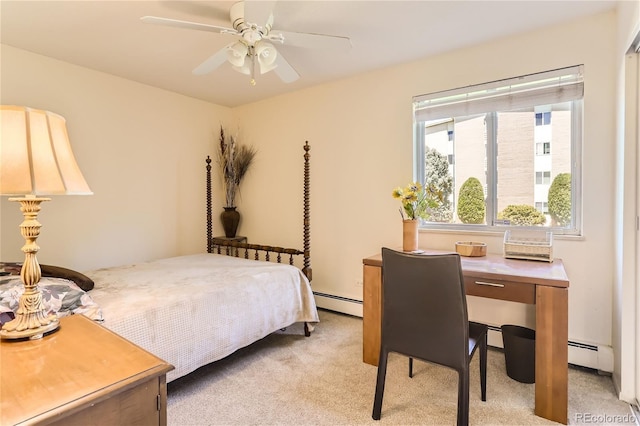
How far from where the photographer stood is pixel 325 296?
3.58m

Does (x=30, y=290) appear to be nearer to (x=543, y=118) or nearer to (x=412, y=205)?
(x=412, y=205)

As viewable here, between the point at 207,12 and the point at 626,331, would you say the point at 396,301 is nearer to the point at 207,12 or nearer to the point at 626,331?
the point at 626,331

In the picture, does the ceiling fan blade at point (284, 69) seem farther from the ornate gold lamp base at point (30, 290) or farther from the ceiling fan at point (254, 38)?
the ornate gold lamp base at point (30, 290)

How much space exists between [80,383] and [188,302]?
1.20 m

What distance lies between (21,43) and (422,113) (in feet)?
10.8

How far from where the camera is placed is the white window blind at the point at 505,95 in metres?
2.33

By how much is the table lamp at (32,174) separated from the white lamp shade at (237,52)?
1170 mm

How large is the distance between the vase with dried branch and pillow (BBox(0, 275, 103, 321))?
232cm

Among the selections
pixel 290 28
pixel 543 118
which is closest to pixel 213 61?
pixel 290 28

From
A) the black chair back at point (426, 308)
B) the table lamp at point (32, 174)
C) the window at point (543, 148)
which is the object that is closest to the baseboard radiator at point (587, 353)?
the black chair back at point (426, 308)

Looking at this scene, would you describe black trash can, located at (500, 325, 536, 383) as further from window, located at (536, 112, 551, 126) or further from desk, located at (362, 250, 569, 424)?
window, located at (536, 112, 551, 126)

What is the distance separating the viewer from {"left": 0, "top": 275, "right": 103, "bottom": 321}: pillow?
1.57 m

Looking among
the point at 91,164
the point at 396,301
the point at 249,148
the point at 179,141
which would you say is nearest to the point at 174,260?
the point at 91,164

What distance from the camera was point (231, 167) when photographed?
4133mm
